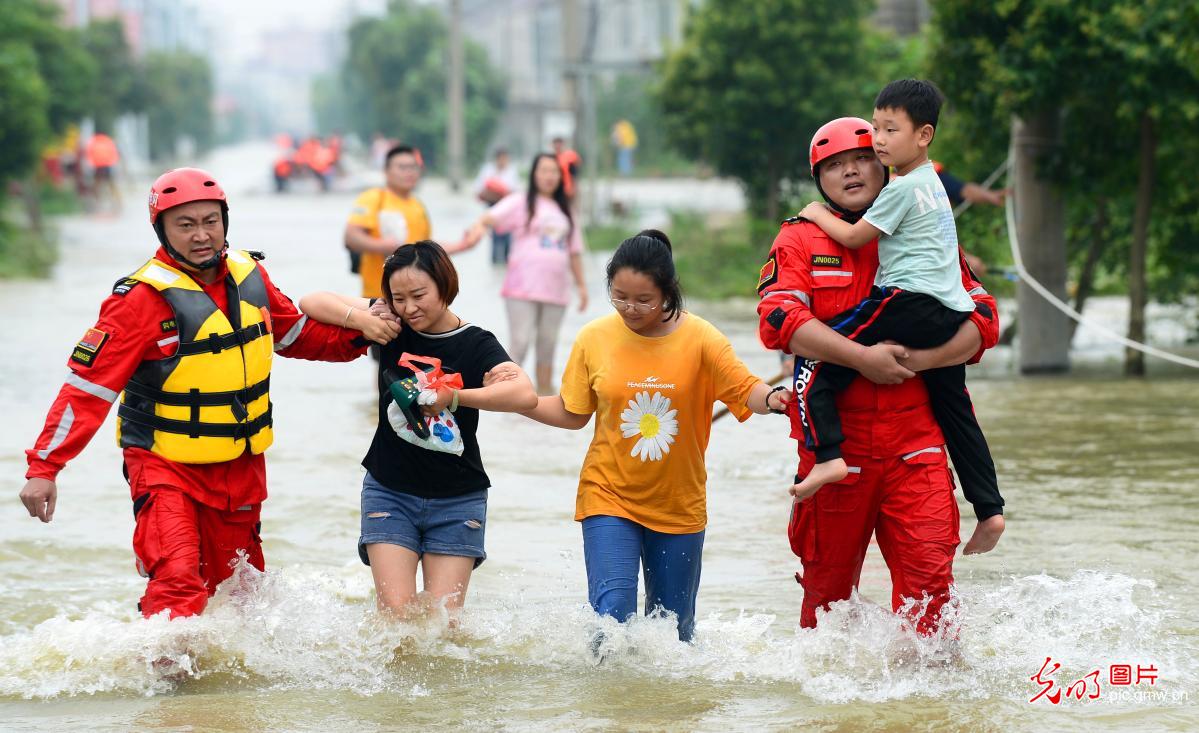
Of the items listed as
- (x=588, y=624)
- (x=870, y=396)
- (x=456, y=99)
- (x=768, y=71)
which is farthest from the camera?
(x=456, y=99)

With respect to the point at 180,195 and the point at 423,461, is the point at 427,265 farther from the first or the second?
the point at 180,195

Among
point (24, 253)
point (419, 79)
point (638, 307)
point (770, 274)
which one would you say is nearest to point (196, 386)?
point (638, 307)

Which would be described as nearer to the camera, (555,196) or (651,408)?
(651,408)

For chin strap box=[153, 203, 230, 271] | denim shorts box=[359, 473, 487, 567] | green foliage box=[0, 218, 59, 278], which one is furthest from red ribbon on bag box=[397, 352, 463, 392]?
green foliage box=[0, 218, 59, 278]

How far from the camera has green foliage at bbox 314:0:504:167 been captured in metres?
65.1

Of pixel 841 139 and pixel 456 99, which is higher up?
pixel 456 99

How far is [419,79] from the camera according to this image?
216 feet

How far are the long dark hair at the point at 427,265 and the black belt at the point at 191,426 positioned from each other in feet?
2.10

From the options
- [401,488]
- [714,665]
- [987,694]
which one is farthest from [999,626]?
[401,488]

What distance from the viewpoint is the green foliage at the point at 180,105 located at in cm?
7569

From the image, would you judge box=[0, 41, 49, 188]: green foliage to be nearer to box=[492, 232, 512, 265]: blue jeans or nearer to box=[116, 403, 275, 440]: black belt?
box=[492, 232, 512, 265]: blue jeans

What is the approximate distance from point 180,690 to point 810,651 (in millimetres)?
2079

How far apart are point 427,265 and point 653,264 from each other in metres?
0.79

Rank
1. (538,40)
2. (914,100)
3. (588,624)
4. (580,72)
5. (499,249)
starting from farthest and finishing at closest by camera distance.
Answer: (538,40) < (580,72) < (499,249) < (588,624) < (914,100)
